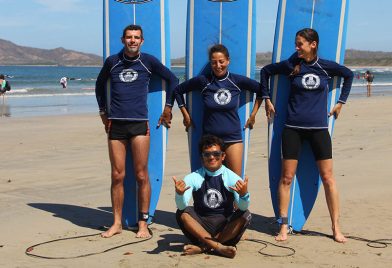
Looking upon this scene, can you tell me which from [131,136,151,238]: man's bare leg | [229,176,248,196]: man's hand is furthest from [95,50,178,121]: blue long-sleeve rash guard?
[229,176,248,196]: man's hand

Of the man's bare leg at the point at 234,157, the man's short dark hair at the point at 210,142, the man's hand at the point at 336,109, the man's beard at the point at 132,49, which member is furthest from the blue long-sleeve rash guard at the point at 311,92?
the man's beard at the point at 132,49

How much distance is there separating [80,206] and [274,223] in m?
1.83

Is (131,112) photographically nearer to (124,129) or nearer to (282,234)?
(124,129)

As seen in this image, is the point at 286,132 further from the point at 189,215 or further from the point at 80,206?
the point at 80,206

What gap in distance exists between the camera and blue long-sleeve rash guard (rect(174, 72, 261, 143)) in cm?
445

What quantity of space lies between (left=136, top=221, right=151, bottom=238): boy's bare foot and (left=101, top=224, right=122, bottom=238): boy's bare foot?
16 centimetres

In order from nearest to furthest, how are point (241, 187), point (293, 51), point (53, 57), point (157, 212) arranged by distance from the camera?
point (241, 187) < point (293, 51) < point (157, 212) < point (53, 57)

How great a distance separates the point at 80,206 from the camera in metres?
5.66

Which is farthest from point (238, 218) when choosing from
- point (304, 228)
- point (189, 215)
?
point (304, 228)

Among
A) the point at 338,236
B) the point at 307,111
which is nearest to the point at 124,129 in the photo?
the point at 307,111

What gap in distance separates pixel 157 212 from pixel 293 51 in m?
1.86

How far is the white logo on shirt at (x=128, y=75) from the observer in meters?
4.62

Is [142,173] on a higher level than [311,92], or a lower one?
lower

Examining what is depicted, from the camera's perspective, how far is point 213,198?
4.16 meters
